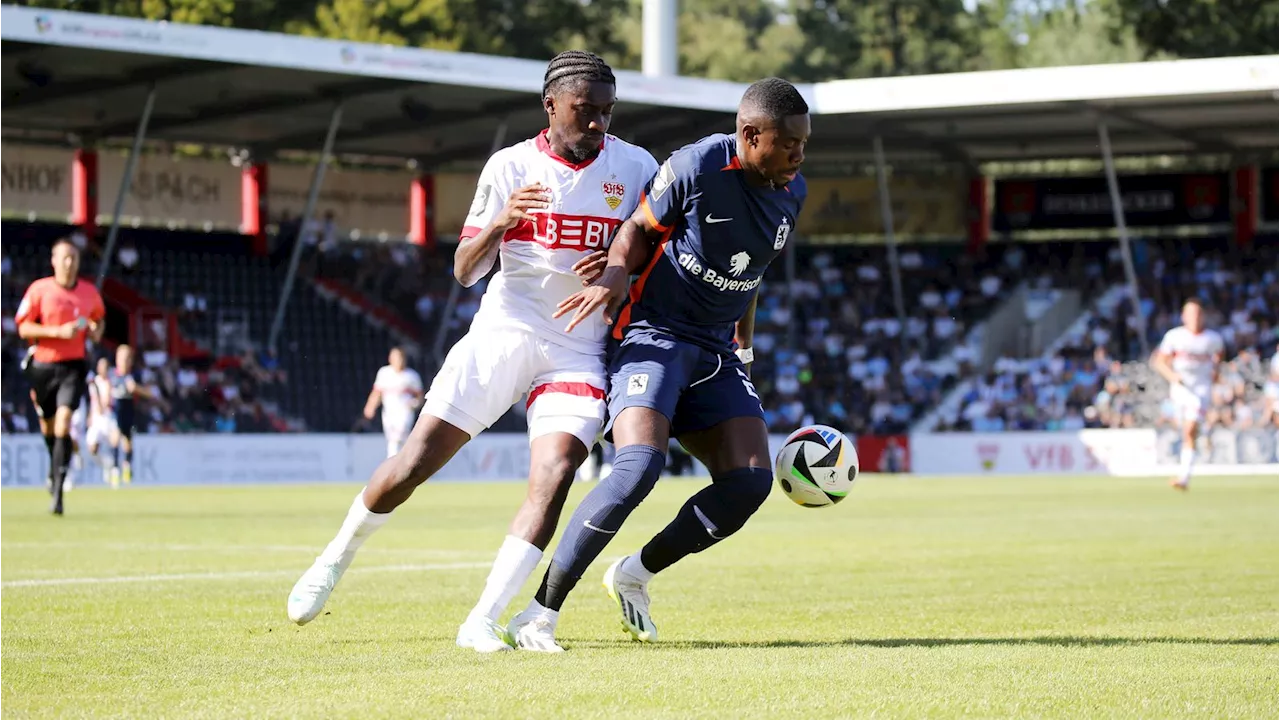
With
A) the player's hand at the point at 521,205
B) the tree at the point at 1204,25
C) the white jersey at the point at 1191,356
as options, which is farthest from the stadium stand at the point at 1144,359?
the player's hand at the point at 521,205

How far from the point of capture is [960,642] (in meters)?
6.89

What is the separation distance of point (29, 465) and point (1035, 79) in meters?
21.2

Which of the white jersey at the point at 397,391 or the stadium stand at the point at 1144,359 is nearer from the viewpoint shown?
the white jersey at the point at 397,391

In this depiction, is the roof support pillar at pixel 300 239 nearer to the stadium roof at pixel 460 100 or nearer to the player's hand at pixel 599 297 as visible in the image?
the stadium roof at pixel 460 100

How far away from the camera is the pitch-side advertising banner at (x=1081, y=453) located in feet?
109

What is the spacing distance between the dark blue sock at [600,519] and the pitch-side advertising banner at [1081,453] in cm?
2743

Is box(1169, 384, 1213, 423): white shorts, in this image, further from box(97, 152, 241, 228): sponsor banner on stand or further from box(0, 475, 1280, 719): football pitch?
box(97, 152, 241, 228): sponsor banner on stand

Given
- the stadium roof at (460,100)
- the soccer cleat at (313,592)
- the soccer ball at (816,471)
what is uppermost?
the stadium roof at (460,100)

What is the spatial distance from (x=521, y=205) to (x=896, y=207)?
43.3 m

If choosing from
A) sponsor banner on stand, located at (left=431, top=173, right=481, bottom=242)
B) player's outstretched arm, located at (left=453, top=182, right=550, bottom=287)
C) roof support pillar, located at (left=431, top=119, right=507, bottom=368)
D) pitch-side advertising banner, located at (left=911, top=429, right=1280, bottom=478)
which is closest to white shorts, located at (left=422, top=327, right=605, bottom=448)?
player's outstretched arm, located at (left=453, top=182, right=550, bottom=287)

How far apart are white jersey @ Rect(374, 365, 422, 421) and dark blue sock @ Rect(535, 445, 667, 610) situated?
2008 centimetres

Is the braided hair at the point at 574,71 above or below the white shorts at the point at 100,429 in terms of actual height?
above

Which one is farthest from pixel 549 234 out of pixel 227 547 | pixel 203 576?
pixel 227 547

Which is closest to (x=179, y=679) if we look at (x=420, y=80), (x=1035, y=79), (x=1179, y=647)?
(x=1179, y=647)
